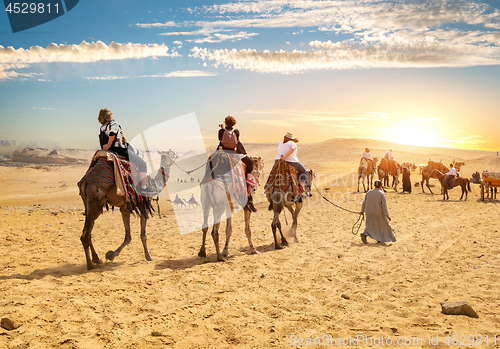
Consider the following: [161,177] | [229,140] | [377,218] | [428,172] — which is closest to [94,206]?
[161,177]

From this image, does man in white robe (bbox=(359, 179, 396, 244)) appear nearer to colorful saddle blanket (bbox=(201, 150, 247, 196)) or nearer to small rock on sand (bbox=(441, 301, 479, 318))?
colorful saddle blanket (bbox=(201, 150, 247, 196))

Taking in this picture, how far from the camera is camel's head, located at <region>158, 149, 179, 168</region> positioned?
9023 millimetres

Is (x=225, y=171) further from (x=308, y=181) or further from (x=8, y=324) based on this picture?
(x=8, y=324)

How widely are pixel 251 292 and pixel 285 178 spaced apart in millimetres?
4452

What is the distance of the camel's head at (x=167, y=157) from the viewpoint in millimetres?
9023

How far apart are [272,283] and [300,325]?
5.58 feet

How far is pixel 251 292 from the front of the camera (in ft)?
21.0

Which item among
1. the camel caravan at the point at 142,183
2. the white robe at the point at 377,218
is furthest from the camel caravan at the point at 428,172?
the camel caravan at the point at 142,183

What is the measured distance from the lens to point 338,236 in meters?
11.5

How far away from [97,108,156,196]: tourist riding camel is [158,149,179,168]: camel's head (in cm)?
54

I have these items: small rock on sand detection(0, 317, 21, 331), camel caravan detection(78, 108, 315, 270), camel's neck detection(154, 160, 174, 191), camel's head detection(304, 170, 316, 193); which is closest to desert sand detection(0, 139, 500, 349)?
small rock on sand detection(0, 317, 21, 331)

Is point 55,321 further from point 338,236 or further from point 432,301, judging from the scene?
point 338,236

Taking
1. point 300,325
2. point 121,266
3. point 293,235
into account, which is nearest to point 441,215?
point 293,235

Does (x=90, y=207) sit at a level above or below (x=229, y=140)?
below
